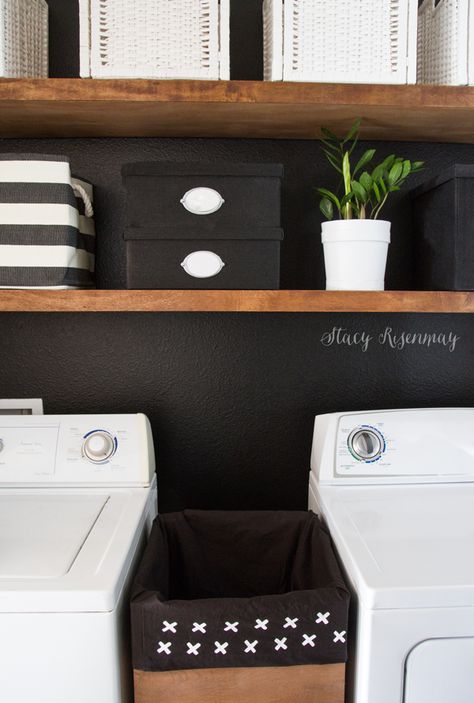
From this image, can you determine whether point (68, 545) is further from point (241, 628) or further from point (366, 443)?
point (366, 443)

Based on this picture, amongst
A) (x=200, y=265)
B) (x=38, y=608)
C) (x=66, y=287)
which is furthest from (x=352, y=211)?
(x=38, y=608)

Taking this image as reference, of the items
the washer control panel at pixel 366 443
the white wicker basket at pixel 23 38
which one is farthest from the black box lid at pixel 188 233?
the washer control panel at pixel 366 443

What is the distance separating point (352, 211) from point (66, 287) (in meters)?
0.74

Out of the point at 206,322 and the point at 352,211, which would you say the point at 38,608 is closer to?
the point at 206,322

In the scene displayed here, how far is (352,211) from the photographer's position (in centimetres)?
145

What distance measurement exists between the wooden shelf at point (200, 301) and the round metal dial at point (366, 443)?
1.14ft

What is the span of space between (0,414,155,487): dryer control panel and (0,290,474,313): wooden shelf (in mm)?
335

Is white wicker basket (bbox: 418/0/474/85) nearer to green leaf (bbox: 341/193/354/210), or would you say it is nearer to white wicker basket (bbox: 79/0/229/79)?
green leaf (bbox: 341/193/354/210)

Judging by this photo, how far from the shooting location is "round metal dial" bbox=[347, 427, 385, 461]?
1439 mm

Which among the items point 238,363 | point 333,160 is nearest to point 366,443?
point 238,363

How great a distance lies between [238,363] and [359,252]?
1.74 ft

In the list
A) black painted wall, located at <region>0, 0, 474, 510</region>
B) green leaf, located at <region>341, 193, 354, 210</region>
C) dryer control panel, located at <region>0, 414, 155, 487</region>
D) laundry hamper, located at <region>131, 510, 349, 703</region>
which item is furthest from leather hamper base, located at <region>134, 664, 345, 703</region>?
green leaf, located at <region>341, 193, 354, 210</region>

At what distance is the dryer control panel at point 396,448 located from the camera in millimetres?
1438

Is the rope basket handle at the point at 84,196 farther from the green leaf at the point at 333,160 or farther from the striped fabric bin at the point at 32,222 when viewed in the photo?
the green leaf at the point at 333,160
